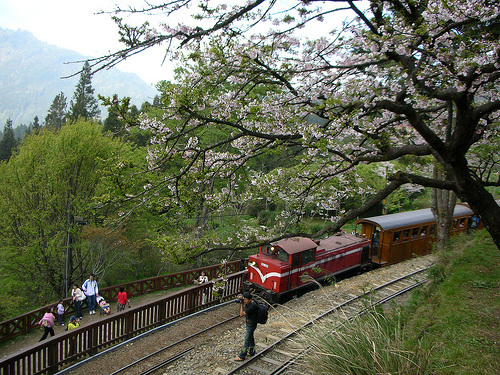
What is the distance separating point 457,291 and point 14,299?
48.9ft

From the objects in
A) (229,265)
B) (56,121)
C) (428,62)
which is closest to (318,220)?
(229,265)

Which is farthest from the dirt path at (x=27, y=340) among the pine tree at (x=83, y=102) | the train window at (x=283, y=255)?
the pine tree at (x=83, y=102)

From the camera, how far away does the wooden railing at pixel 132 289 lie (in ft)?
35.8

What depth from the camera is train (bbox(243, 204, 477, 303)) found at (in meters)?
11.1

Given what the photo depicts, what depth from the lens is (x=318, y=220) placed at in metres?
32.7

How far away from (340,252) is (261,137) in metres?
8.97

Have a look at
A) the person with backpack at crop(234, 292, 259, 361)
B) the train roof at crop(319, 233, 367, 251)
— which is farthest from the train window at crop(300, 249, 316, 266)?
the person with backpack at crop(234, 292, 259, 361)

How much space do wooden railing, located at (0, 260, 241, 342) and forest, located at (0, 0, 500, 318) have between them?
5.13ft

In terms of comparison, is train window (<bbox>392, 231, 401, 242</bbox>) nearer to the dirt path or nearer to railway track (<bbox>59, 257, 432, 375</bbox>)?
railway track (<bbox>59, 257, 432, 375</bbox>)

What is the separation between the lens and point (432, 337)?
4887 mm

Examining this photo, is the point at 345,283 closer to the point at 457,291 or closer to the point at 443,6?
the point at 457,291

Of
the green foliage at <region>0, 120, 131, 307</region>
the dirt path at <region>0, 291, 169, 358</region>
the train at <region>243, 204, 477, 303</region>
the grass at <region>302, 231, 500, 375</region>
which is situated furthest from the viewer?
the green foliage at <region>0, 120, 131, 307</region>

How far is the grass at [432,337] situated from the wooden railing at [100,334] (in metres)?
3.03

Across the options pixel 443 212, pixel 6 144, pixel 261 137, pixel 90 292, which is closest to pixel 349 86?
pixel 261 137
